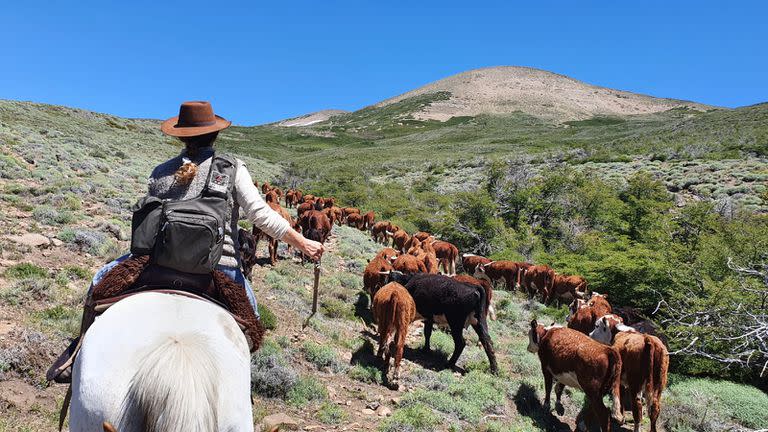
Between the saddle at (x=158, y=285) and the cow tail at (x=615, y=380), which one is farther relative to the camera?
the cow tail at (x=615, y=380)

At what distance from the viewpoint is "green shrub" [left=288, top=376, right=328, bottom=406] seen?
5.94m

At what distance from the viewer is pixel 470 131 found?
324 ft

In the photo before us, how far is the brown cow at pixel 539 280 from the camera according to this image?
14602mm

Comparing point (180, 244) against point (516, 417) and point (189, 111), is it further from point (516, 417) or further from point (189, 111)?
point (516, 417)

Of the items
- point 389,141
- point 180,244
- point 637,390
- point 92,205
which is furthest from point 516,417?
point 389,141

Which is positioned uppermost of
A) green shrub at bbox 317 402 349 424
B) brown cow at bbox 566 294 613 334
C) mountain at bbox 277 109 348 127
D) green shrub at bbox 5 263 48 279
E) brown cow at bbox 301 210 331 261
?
mountain at bbox 277 109 348 127

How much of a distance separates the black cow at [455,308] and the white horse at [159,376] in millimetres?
6430

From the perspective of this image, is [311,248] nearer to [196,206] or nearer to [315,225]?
[196,206]

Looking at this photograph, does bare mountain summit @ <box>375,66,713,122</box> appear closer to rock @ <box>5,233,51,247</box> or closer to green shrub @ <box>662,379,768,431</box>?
green shrub @ <box>662,379,768,431</box>

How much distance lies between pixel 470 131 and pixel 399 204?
7183 centimetres

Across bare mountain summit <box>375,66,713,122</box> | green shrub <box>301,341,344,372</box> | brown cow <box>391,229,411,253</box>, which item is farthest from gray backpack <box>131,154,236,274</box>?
bare mountain summit <box>375,66,713,122</box>

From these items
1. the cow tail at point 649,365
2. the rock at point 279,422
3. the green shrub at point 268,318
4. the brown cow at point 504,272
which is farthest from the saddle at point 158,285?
the brown cow at point 504,272

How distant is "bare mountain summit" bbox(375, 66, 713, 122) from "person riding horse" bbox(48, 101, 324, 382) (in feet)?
394

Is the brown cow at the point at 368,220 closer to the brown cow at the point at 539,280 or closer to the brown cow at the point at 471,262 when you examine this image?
the brown cow at the point at 471,262
